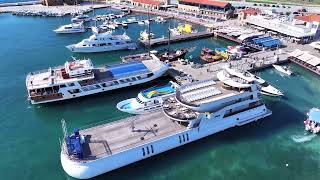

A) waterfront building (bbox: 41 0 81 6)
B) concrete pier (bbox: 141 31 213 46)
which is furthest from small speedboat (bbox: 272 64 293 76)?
waterfront building (bbox: 41 0 81 6)

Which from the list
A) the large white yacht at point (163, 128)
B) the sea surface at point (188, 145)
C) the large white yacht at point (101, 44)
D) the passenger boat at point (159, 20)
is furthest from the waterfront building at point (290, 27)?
the large white yacht at point (163, 128)

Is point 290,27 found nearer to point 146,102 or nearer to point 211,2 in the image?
point 211,2

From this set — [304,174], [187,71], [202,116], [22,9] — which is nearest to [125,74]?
[187,71]

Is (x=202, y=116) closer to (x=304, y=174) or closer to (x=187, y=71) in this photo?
(x=304, y=174)

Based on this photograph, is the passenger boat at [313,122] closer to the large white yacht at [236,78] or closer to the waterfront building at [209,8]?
the large white yacht at [236,78]

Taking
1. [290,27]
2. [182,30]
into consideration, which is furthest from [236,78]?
[182,30]

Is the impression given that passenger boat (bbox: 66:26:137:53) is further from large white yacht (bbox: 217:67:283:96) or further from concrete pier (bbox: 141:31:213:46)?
large white yacht (bbox: 217:67:283:96)
